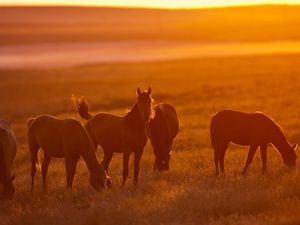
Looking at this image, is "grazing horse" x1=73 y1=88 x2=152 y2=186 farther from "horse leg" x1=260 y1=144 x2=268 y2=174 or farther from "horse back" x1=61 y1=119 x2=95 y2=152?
"horse leg" x1=260 y1=144 x2=268 y2=174

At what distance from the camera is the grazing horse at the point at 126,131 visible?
13095mm

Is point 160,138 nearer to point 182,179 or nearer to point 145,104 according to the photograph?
point 182,179

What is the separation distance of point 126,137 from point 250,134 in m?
2.54

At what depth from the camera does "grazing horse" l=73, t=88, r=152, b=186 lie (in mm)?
13095

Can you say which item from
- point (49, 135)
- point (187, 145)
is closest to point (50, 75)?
point (187, 145)

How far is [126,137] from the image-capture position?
14.0 metres

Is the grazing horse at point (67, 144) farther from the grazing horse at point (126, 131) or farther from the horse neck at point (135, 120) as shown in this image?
the horse neck at point (135, 120)

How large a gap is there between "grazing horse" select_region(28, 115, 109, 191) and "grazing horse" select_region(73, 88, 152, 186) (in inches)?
36.9

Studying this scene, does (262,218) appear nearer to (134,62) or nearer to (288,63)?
(288,63)

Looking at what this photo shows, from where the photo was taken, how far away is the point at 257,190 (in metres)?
12.0

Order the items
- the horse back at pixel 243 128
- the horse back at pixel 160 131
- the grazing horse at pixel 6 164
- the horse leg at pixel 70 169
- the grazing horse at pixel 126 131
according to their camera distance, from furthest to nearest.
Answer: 1. the horse back at pixel 160 131
2. the horse back at pixel 243 128
3. the horse leg at pixel 70 169
4. the grazing horse at pixel 126 131
5. the grazing horse at pixel 6 164

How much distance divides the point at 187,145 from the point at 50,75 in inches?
1329

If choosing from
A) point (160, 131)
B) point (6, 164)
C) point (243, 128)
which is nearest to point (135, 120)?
point (160, 131)

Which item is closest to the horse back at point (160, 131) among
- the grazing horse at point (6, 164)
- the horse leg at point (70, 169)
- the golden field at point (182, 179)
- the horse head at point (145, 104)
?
the golden field at point (182, 179)
